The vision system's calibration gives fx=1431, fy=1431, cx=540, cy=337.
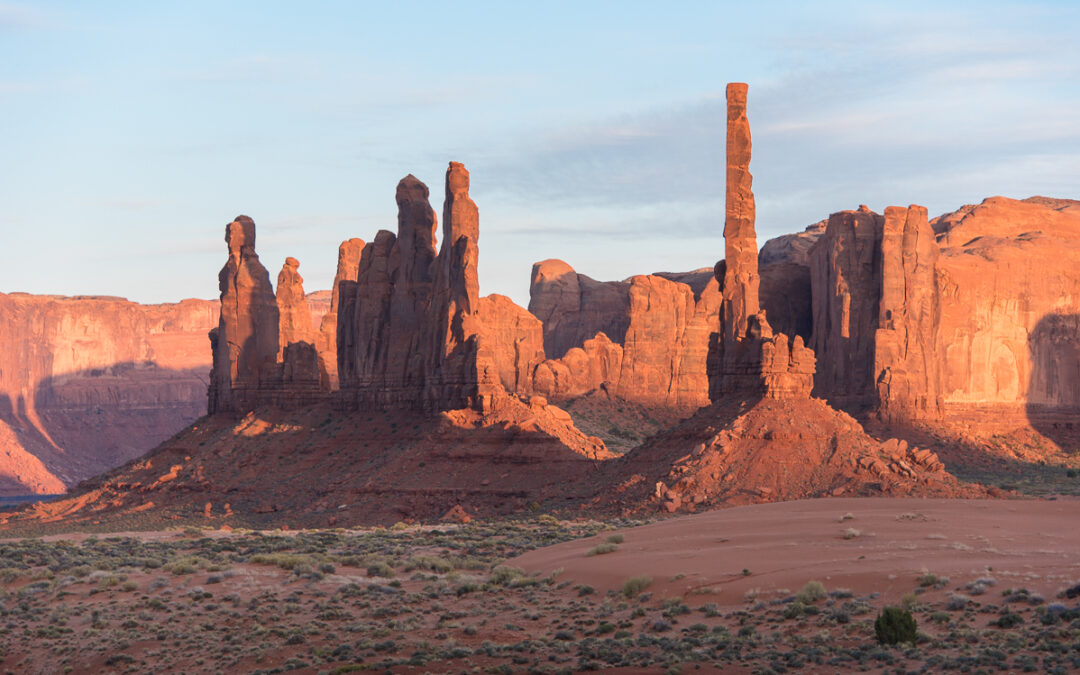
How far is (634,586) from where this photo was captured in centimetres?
2836

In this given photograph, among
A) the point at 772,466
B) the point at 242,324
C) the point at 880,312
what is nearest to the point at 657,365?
the point at 880,312

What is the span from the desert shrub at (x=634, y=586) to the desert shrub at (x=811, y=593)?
12.3 feet

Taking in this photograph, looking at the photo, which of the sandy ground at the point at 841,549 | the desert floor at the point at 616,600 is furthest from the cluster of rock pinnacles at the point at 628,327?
the desert floor at the point at 616,600

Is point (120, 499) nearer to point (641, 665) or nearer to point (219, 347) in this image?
point (219, 347)

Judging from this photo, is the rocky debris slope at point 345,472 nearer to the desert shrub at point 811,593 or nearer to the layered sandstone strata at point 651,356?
the layered sandstone strata at point 651,356

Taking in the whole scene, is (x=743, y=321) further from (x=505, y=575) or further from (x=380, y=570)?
(x=505, y=575)

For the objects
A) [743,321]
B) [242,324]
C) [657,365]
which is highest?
[242,324]

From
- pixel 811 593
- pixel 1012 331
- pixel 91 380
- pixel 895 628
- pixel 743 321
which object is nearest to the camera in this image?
pixel 895 628

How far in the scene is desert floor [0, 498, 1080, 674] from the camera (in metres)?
22.9

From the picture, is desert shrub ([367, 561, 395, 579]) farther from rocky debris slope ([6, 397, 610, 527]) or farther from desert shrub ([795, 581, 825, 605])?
rocky debris slope ([6, 397, 610, 527])

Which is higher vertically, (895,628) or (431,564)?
(895,628)

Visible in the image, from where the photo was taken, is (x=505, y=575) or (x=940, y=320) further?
(x=940, y=320)

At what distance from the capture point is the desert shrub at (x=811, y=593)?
2514cm

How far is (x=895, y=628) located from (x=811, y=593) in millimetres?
3248
